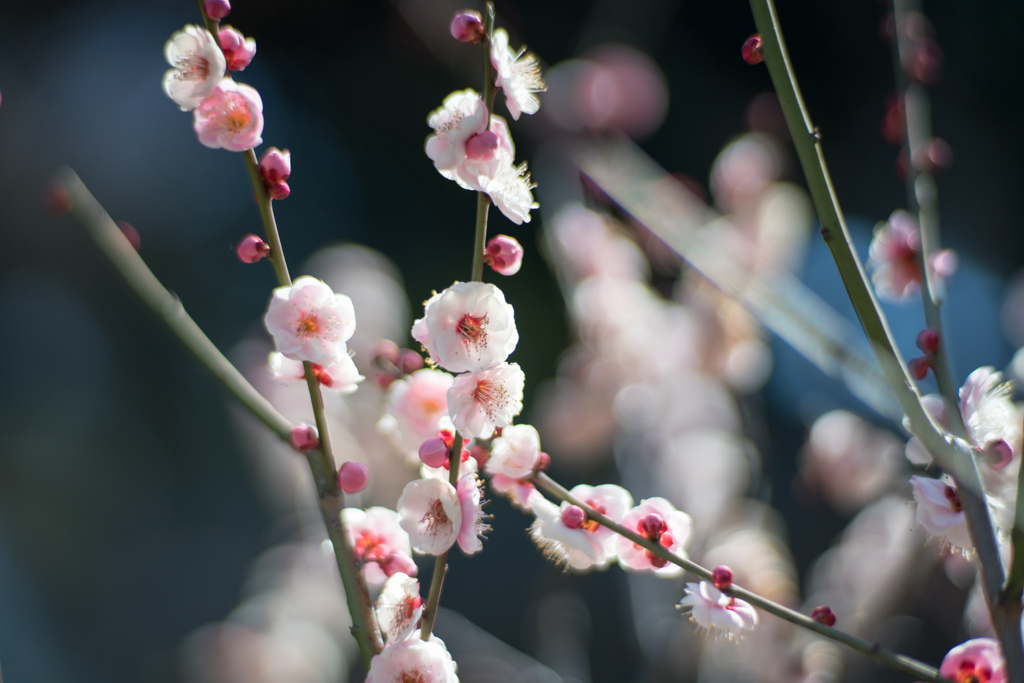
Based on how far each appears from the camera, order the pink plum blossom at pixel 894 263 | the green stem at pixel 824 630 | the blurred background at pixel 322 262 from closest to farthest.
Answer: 1. the green stem at pixel 824 630
2. the pink plum blossom at pixel 894 263
3. the blurred background at pixel 322 262

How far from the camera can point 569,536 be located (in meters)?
0.50

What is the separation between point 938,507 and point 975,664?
0.12 m

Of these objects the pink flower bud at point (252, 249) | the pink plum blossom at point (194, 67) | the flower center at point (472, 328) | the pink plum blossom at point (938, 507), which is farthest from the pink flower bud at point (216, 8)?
the pink plum blossom at point (938, 507)

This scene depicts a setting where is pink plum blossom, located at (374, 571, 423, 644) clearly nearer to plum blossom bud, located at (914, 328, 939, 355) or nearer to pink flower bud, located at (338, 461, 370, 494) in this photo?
pink flower bud, located at (338, 461, 370, 494)

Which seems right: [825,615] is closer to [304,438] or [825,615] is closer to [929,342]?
[929,342]

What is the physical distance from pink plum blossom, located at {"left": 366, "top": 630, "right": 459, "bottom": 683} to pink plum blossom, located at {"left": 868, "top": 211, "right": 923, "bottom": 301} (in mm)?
573

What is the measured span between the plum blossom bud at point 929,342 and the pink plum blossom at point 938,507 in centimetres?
9

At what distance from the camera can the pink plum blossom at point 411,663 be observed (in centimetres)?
42

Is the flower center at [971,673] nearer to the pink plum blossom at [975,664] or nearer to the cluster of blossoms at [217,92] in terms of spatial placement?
the pink plum blossom at [975,664]

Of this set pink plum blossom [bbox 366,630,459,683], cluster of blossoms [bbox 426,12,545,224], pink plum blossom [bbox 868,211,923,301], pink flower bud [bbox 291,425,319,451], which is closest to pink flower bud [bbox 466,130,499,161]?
cluster of blossoms [bbox 426,12,545,224]

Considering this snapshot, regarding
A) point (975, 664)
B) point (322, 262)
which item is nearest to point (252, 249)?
point (975, 664)

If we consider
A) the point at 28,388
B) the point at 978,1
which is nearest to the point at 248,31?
the point at 28,388

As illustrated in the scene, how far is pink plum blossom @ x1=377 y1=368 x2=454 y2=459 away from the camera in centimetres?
55

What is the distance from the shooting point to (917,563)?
848mm
